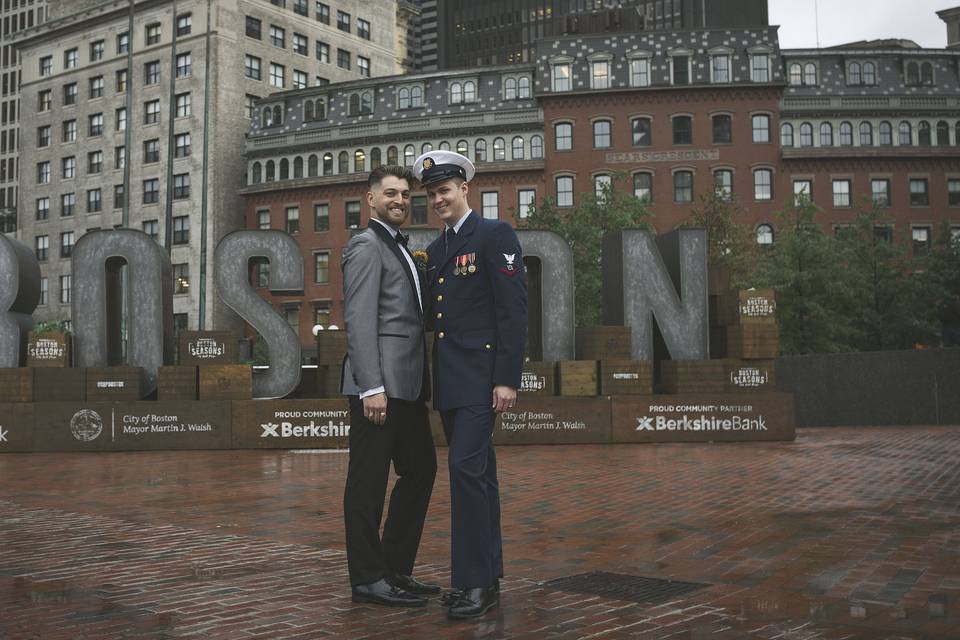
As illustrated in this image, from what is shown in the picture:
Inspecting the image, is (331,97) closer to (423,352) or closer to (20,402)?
(20,402)

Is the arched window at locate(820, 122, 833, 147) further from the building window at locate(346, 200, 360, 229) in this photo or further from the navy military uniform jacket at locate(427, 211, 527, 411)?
the navy military uniform jacket at locate(427, 211, 527, 411)

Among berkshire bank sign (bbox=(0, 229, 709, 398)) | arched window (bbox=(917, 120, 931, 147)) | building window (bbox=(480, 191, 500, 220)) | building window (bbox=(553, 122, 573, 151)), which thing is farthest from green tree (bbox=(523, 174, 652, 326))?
berkshire bank sign (bbox=(0, 229, 709, 398))

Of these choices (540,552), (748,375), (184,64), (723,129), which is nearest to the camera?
(540,552)

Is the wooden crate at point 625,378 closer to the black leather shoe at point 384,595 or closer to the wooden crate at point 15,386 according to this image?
the wooden crate at point 15,386

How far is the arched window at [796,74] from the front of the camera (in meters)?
49.7

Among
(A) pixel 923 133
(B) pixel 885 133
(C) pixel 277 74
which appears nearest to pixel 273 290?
(B) pixel 885 133

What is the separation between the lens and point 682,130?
48625 mm

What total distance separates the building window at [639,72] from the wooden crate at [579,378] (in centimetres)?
3682

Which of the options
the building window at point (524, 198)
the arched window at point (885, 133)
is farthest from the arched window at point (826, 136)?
the building window at point (524, 198)

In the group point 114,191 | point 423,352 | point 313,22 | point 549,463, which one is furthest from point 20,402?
point 313,22

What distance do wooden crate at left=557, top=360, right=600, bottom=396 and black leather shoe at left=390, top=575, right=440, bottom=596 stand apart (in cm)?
1017

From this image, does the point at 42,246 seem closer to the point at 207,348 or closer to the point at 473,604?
the point at 207,348

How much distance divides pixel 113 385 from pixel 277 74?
169 ft

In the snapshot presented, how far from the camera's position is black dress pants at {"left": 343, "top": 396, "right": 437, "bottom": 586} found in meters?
4.51
